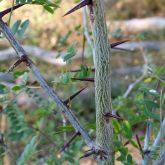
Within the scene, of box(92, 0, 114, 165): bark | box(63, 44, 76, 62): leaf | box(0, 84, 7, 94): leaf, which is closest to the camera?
box(92, 0, 114, 165): bark

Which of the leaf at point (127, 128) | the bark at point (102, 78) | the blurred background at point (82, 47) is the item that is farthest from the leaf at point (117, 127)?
the blurred background at point (82, 47)

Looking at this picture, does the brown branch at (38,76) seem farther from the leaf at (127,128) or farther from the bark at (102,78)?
the leaf at (127,128)

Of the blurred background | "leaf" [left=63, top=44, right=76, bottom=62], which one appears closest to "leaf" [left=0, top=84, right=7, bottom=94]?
"leaf" [left=63, top=44, right=76, bottom=62]

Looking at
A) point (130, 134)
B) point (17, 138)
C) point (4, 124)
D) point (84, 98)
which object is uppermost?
point (130, 134)

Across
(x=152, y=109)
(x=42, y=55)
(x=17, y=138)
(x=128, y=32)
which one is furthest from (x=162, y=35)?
(x=152, y=109)

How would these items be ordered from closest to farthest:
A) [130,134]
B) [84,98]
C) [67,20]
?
[130,134], [84,98], [67,20]

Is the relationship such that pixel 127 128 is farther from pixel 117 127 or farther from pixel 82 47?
pixel 82 47

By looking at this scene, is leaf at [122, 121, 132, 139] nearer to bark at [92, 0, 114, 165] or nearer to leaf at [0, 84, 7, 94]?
bark at [92, 0, 114, 165]

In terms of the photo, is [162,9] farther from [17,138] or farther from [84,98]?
[17,138]

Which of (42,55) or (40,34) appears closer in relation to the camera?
(42,55)
